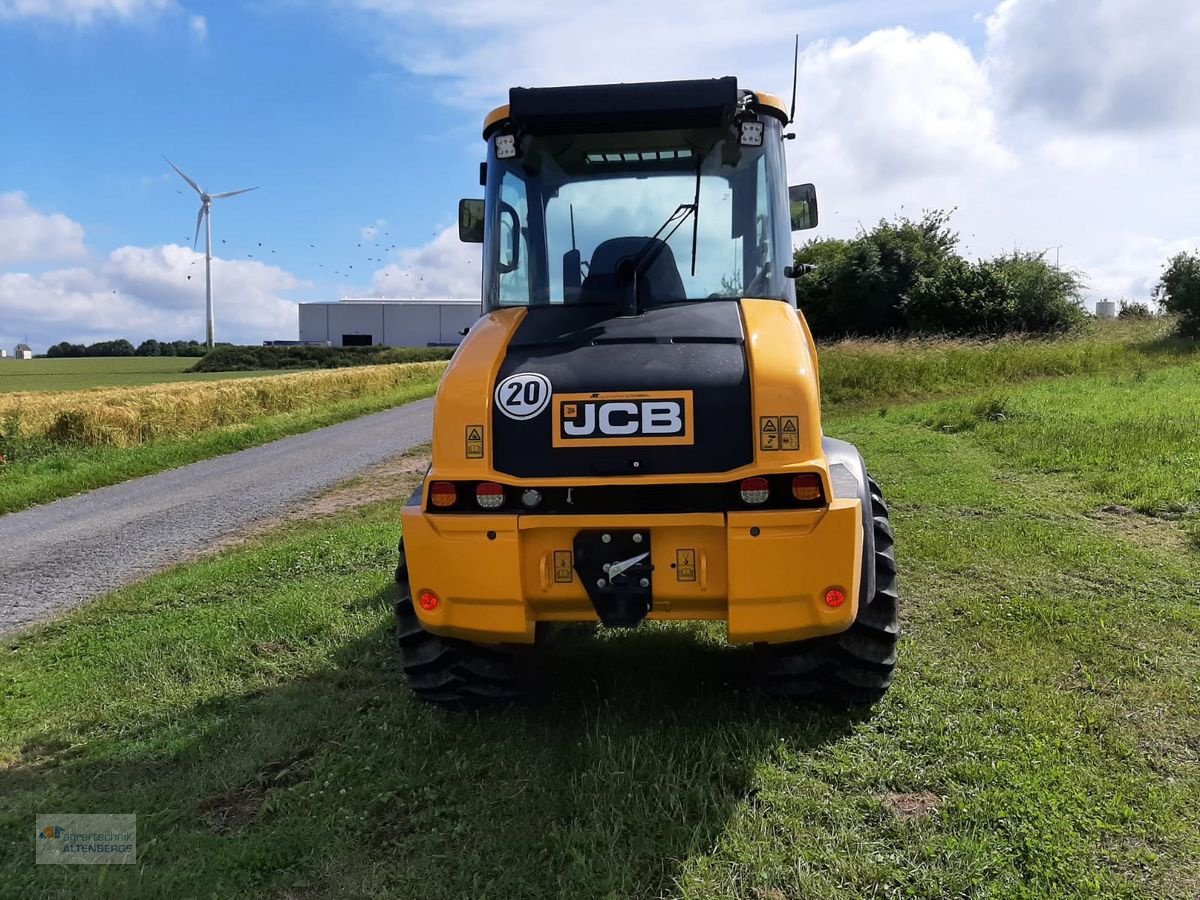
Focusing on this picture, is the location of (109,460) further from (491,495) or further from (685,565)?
(685,565)

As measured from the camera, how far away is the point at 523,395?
145 inches

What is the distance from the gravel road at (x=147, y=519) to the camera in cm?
796

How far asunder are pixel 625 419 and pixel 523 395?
1.39 ft

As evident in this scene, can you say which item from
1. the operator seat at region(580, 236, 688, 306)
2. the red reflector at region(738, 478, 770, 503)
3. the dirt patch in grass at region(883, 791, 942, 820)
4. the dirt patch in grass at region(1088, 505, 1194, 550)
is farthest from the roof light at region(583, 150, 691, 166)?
the dirt patch in grass at region(1088, 505, 1194, 550)

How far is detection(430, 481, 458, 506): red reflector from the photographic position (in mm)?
3660

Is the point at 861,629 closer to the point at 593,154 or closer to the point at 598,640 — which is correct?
the point at 598,640

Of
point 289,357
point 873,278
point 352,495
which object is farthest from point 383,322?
point 352,495

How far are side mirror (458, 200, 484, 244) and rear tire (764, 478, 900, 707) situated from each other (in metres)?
2.54

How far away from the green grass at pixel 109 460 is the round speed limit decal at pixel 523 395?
438 inches

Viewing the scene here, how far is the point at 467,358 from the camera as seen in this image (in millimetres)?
3938

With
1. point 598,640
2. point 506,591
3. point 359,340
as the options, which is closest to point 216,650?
point 598,640

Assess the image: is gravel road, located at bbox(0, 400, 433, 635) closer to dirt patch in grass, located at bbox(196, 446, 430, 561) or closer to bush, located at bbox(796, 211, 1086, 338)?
dirt patch in grass, located at bbox(196, 446, 430, 561)

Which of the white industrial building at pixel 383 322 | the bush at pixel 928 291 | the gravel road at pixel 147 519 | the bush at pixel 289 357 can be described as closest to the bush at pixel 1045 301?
the bush at pixel 928 291

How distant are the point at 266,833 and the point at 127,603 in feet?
14.1
